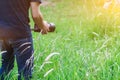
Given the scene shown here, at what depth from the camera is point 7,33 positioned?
4125 millimetres

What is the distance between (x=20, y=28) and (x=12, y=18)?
0.12 metres

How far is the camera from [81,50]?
16.2ft

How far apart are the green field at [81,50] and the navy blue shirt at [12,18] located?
40 centimetres

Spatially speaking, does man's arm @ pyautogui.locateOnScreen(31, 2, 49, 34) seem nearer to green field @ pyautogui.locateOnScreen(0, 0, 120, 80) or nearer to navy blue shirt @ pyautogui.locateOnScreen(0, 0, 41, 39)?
navy blue shirt @ pyautogui.locateOnScreen(0, 0, 41, 39)

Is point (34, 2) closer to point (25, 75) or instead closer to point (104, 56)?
point (25, 75)

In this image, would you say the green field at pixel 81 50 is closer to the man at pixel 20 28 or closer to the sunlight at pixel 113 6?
the sunlight at pixel 113 6

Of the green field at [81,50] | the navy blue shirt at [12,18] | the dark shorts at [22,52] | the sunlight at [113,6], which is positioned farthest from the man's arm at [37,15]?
the sunlight at [113,6]

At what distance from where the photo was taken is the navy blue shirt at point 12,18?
13.5 feet

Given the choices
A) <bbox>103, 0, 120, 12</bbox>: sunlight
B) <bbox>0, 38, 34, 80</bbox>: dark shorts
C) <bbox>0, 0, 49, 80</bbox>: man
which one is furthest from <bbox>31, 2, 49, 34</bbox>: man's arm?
<bbox>103, 0, 120, 12</bbox>: sunlight

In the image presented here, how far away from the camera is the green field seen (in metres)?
4.21

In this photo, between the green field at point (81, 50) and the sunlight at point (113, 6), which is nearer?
the green field at point (81, 50)

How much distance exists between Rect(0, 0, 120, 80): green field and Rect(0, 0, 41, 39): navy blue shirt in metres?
0.40

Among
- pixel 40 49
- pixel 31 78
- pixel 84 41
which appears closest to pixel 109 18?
pixel 84 41

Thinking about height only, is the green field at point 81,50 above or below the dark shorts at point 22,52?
below
